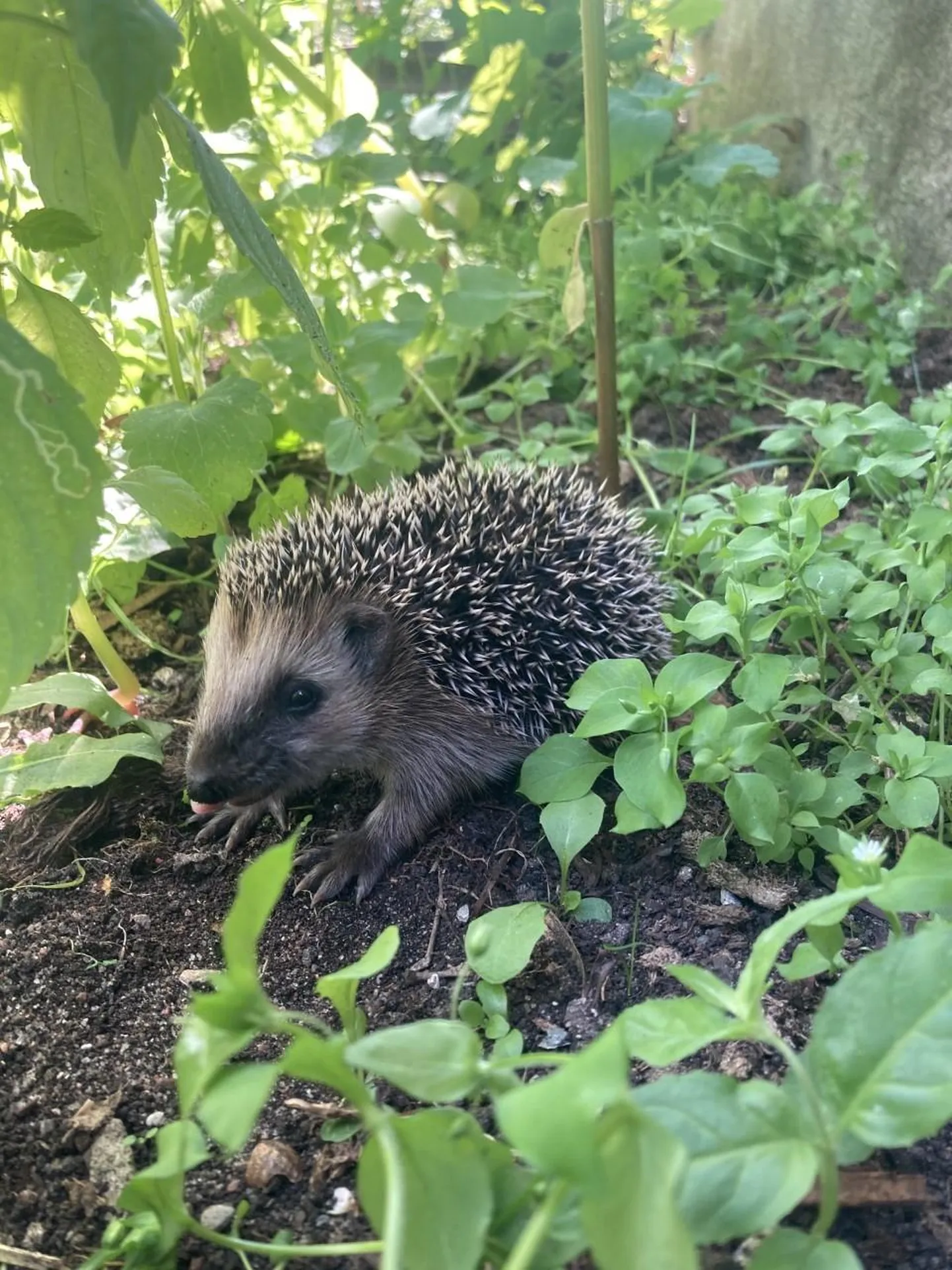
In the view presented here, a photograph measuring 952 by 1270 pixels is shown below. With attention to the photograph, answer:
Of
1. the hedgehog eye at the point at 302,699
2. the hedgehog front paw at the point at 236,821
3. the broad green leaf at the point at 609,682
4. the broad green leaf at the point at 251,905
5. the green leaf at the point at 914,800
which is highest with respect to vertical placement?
the broad green leaf at the point at 251,905

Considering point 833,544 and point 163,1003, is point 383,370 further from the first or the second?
point 163,1003

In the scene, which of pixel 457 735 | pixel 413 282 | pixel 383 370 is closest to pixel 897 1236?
pixel 457 735

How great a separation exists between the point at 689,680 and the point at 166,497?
1.46m

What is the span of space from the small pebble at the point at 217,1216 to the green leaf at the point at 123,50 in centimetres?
191

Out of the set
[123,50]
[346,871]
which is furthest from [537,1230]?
[123,50]

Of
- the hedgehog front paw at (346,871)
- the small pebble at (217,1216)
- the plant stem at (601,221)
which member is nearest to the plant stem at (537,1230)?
the small pebble at (217,1216)

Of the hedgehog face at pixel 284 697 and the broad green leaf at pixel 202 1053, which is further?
the hedgehog face at pixel 284 697

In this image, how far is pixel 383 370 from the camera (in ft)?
12.4

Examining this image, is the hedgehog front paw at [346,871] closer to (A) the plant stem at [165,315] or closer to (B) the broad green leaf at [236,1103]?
(B) the broad green leaf at [236,1103]

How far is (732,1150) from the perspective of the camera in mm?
1293

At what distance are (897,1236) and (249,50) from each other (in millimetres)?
4181

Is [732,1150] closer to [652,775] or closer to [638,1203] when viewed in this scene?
[638,1203]

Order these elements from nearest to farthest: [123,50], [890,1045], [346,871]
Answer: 1. [890,1045]
2. [123,50]
3. [346,871]

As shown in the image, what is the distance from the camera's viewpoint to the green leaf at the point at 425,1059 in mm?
1257
